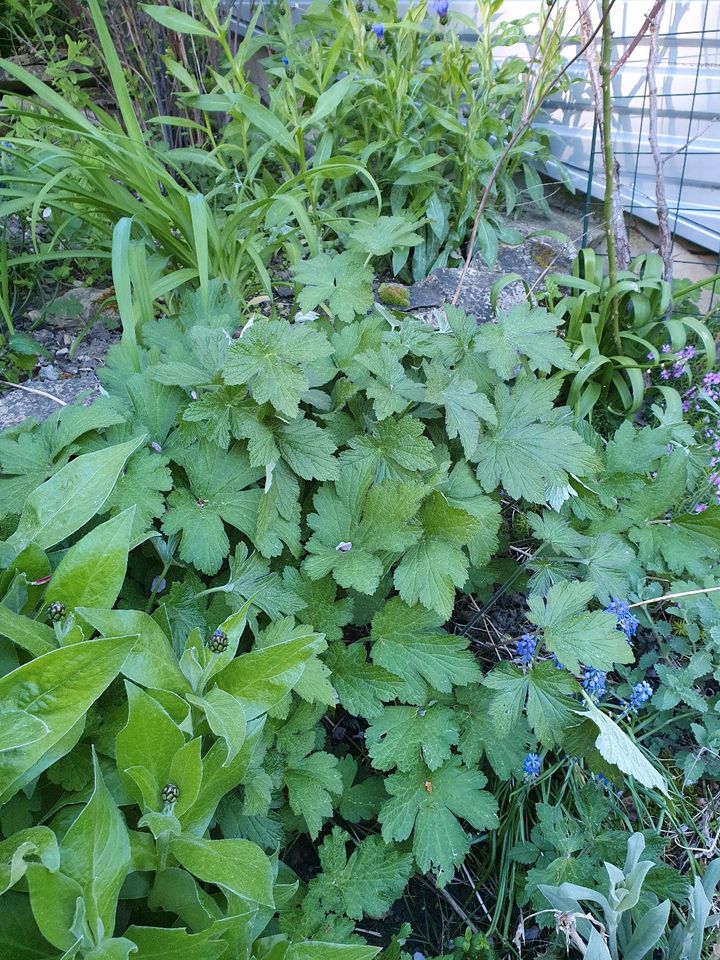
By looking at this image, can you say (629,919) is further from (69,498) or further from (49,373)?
(49,373)

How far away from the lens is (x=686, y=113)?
3.24m

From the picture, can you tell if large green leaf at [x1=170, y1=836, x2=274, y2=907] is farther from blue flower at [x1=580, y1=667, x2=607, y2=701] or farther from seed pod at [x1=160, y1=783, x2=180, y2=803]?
blue flower at [x1=580, y1=667, x2=607, y2=701]

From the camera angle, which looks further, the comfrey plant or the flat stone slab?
the flat stone slab

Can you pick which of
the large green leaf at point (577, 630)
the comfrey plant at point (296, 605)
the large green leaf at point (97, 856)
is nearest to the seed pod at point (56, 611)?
the comfrey plant at point (296, 605)

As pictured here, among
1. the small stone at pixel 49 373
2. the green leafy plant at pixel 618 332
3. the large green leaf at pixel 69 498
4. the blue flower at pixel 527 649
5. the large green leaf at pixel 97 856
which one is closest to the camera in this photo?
the large green leaf at pixel 97 856

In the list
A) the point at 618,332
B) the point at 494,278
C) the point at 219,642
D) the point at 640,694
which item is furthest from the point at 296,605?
the point at 494,278

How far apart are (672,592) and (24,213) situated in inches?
Result: 95.8

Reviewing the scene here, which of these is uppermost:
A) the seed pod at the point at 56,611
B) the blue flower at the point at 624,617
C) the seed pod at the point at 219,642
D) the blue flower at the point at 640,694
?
the seed pod at the point at 56,611

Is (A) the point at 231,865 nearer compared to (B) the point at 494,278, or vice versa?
Result: (A) the point at 231,865

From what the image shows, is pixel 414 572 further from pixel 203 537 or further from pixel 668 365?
pixel 668 365

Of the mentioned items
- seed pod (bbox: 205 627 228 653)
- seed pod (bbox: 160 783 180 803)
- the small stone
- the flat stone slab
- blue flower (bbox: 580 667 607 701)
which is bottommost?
blue flower (bbox: 580 667 607 701)

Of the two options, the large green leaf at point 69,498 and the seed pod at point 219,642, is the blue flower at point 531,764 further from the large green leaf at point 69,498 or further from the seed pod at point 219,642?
the large green leaf at point 69,498

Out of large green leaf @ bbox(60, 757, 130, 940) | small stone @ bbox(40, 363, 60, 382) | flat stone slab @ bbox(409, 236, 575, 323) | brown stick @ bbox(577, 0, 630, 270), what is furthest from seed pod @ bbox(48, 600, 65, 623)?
brown stick @ bbox(577, 0, 630, 270)

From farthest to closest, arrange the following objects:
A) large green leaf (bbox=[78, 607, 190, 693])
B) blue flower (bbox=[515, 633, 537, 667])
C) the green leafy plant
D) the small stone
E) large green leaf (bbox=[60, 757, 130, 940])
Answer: the green leafy plant, the small stone, blue flower (bbox=[515, 633, 537, 667]), large green leaf (bbox=[78, 607, 190, 693]), large green leaf (bbox=[60, 757, 130, 940])
